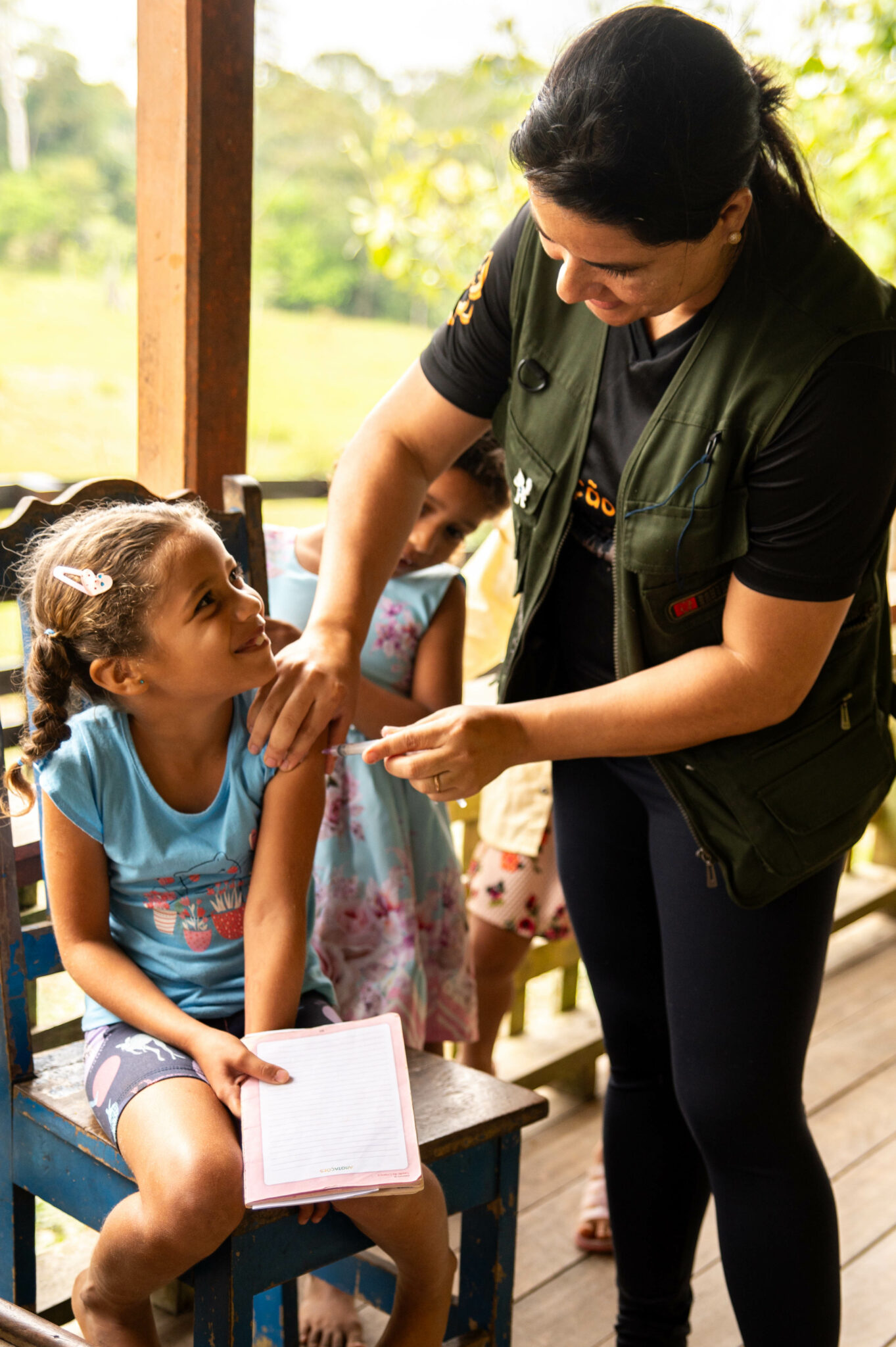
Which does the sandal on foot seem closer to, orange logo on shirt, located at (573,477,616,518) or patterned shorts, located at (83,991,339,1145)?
patterned shorts, located at (83,991,339,1145)

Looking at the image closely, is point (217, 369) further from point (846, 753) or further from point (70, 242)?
point (70, 242)

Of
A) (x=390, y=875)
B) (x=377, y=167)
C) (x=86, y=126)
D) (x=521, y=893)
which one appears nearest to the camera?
(x=390, y=875)

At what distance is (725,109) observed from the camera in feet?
3.45

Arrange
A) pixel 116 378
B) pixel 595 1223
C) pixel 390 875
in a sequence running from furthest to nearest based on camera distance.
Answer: pixel 116 378, pixel 595 1223, pixel 390 875

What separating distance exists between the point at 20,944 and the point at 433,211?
3.84 meters

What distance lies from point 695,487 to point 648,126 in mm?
333

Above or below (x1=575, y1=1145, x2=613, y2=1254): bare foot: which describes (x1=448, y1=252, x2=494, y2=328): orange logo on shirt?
above

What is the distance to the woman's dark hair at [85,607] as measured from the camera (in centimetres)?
130

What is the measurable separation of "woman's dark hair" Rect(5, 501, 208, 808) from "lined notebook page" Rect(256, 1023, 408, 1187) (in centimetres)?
42

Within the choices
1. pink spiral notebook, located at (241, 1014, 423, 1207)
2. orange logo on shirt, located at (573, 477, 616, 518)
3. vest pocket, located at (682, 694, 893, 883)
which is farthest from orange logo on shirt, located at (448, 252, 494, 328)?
pink spiral notebook, located at (241, 1014, 423, 1207)

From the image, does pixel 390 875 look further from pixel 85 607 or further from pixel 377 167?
pixel 377 167

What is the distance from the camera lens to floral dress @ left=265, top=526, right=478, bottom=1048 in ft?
5.68

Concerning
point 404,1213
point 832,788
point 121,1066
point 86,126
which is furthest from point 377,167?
point 404,1213

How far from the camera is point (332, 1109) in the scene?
1.22 m
